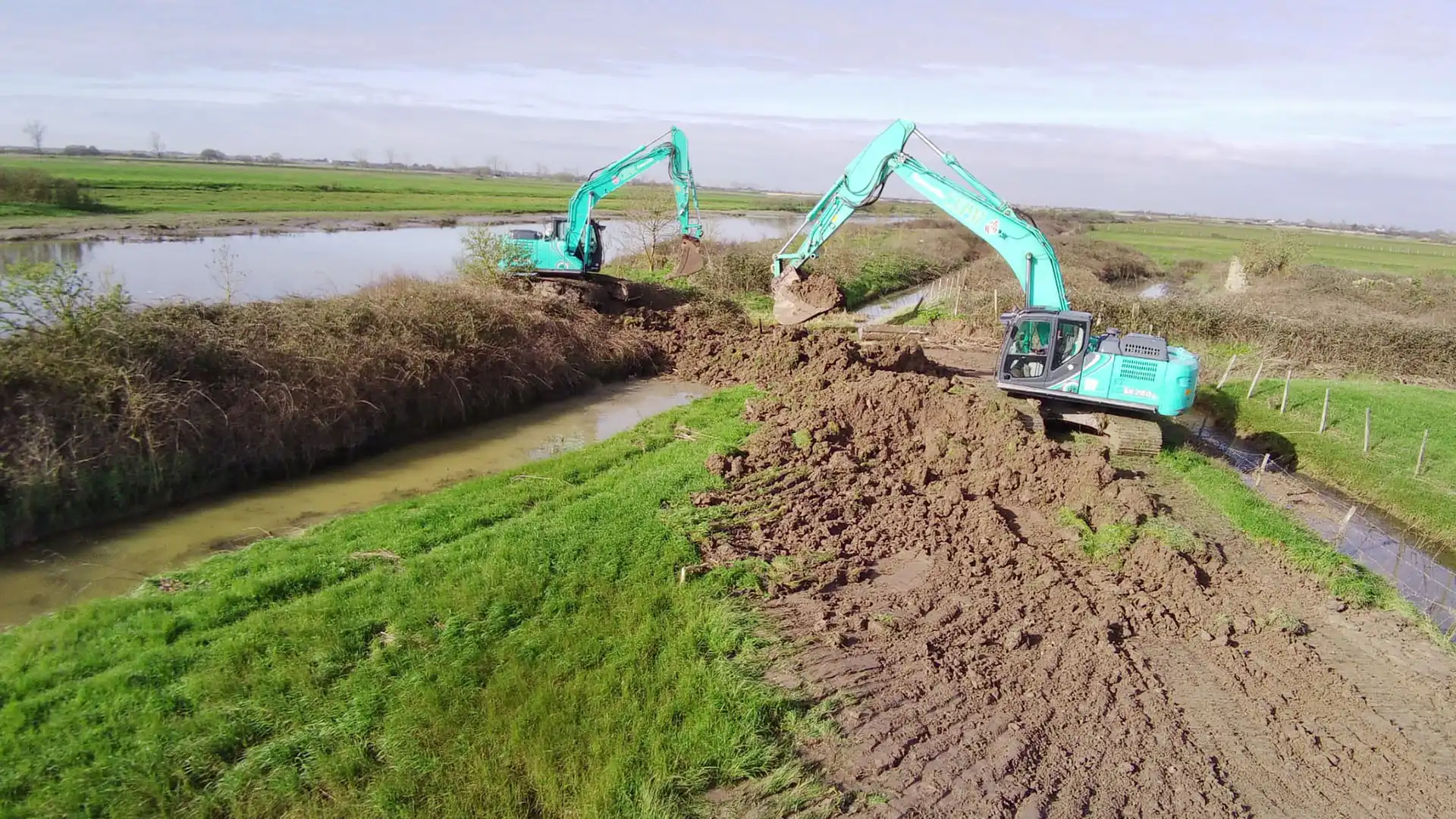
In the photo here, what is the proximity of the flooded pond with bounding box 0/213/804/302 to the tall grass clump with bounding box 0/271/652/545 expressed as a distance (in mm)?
2662

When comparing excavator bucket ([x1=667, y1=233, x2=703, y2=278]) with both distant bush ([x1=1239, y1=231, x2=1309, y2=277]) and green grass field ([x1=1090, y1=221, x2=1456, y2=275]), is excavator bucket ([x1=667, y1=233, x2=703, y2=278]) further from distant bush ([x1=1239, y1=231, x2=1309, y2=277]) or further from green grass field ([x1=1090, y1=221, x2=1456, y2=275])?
green grass field ([x1=1090, y1=221, x2=1456, y2=275])

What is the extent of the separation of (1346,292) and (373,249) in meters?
41.4

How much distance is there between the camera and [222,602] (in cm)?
696

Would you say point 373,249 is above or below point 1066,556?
above

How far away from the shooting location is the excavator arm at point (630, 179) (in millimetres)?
19141

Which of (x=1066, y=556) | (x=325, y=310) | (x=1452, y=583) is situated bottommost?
(x=1452, y=583)

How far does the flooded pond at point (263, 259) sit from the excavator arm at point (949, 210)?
9.81 metres

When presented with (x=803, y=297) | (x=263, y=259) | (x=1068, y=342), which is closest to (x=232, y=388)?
(x=1068, y=342)

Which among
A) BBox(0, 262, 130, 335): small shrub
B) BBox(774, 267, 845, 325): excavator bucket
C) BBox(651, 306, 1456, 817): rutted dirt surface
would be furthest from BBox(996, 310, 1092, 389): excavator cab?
BBox(0, 262, 130, 335): small shrub

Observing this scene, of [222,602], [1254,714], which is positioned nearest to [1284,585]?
[1254,714]

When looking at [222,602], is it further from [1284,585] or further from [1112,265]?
[1112,265]

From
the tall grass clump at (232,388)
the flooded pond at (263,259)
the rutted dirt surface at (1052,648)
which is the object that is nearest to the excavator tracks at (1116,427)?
the rutted dirt surface at (1052,648)

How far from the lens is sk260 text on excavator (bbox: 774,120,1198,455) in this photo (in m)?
12.6

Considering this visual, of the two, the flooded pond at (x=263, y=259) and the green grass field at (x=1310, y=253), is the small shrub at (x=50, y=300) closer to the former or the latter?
the flooded pond at (x=263, y=259)
